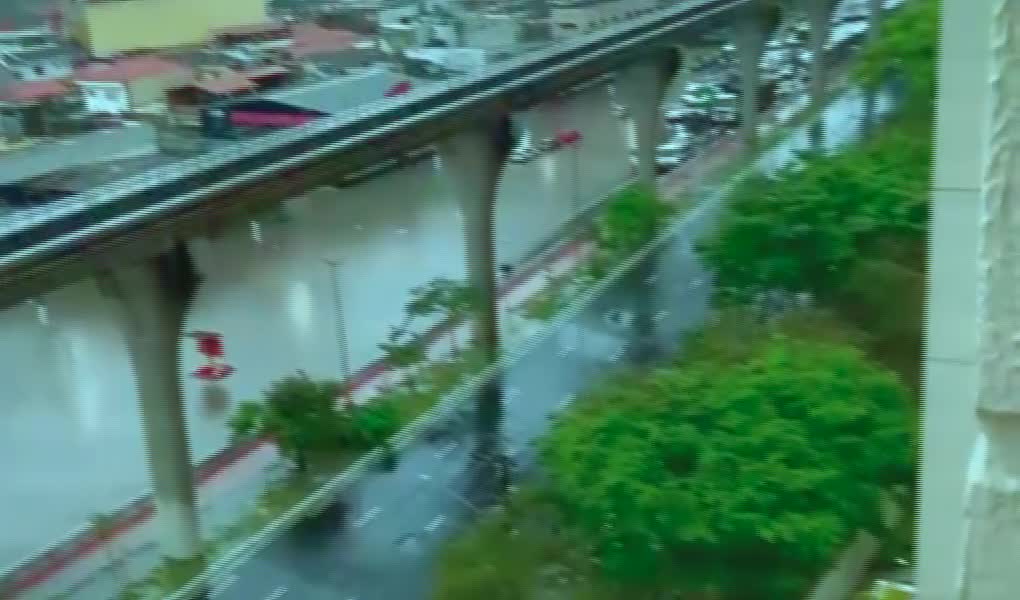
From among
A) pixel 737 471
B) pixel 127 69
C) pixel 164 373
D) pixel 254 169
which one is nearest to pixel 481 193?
pixel 254 169

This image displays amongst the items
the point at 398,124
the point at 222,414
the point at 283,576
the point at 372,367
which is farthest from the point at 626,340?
the point at 283,576

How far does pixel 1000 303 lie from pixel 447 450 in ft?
30.2

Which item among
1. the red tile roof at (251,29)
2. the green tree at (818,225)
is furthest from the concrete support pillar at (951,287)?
the red tile roof at (251,29)

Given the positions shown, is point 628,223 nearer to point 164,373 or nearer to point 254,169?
point 254,169

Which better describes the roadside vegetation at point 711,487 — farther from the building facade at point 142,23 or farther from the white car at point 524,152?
the white car at point 524,152

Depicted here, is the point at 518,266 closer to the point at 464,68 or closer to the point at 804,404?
the point at 464,68

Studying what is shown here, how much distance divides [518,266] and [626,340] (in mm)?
3173

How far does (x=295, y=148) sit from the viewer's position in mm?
9672

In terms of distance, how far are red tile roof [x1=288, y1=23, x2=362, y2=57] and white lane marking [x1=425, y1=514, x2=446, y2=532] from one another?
625cm

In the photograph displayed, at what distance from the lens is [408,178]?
17422mm

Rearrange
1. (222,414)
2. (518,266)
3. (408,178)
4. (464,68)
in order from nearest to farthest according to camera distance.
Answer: (222,414) → (464,68) → (518,266) → (408,178)

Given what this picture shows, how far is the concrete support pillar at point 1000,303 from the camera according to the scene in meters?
0.91

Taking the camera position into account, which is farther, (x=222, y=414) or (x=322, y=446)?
(x=222, y=414)

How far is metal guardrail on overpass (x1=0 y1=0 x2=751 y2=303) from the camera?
7.48 meters
